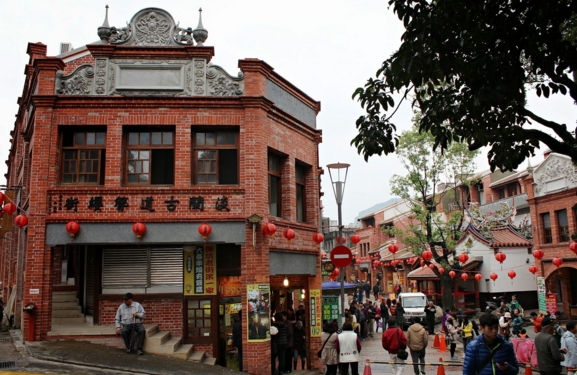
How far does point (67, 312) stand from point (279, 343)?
6.26 metres

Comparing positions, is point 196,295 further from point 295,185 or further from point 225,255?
point 295,185

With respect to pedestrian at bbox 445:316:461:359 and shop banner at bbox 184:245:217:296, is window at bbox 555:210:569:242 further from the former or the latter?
shop banner at bbox 184:245:217:296

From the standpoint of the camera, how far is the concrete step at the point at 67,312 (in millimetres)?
16328

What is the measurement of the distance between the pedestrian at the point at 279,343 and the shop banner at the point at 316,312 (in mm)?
2457

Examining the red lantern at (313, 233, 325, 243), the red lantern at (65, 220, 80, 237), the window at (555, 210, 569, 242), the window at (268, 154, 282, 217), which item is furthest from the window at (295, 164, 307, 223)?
the window at (555, 210, 569, 242)

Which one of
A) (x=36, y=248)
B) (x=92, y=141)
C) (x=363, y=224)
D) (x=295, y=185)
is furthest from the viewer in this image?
(x=363, y=224)

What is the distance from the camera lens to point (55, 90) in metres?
15.2

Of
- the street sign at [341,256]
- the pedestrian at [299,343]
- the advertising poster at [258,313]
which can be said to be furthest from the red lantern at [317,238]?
the advertising poster at [258,313]

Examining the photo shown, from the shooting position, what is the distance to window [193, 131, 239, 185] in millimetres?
15641

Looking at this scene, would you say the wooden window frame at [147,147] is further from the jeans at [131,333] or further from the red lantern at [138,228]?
the jeans at [131,333]

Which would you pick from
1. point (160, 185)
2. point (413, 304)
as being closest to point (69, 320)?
point (160, 185)

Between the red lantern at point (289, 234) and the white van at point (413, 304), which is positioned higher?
the red lantern at point (289, 234)

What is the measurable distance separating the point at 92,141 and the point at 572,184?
24.2 metres

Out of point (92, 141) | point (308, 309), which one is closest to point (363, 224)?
point (308, 309)
